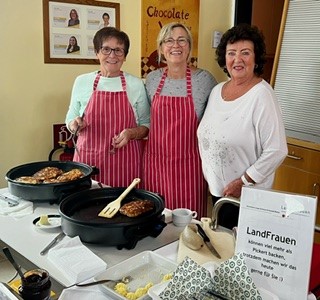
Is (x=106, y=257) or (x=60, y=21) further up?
(x=60, y=21)

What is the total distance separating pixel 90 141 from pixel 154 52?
1264 mm

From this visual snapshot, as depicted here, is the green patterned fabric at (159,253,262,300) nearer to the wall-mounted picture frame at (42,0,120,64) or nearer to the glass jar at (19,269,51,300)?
the glass jar at (19,269,51,300)

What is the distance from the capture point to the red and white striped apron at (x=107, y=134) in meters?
2.06

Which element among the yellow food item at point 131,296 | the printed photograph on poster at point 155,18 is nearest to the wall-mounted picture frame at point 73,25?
the printed photograph on poster at point 155,18

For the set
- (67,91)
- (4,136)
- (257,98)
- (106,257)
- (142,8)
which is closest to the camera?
(106,257)

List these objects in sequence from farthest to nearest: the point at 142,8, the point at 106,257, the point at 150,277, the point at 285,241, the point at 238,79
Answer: the point at 142,8, the point at 238,79, the point at 106,257, the point at 150,277, the point at 285,241

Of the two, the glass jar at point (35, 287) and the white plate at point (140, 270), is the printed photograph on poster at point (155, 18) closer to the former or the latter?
the white plate at point (140, 270)

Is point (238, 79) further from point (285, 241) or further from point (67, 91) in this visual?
point (67, 91)

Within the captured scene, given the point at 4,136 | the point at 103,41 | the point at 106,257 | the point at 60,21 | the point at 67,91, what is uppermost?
the point at 60,21

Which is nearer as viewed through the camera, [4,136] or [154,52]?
[4,136]

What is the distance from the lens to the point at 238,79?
181 centimetres

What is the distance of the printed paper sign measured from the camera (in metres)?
0.81

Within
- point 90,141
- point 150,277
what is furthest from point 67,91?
point 150,277

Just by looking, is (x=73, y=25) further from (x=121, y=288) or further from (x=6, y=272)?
(x=121, y=288)
